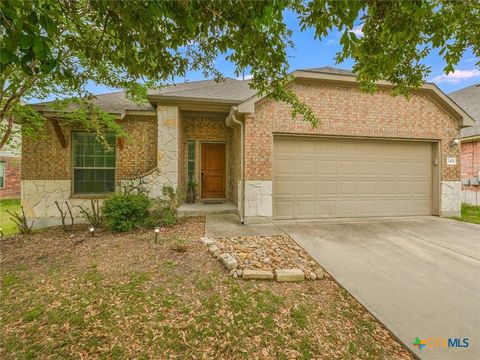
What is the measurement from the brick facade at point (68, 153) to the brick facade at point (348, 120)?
3.47 metres

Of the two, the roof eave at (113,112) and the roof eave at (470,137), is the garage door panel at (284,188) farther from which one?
the roof eave at (470,137)

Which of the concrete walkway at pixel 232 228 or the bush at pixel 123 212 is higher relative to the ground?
the bush at pixel 123 212

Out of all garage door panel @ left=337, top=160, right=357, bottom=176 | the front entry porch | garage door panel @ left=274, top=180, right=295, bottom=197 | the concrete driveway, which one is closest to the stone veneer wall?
garage door panel @ left=274, top=180, right=295, bottom=197

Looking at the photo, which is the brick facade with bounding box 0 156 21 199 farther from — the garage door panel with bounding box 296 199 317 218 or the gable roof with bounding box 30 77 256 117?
the garage door panel with bounding box 296 199 317 218

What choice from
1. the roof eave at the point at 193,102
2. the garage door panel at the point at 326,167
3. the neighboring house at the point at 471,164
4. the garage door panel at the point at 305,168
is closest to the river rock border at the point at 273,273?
the garage door panel at the point at 305,168

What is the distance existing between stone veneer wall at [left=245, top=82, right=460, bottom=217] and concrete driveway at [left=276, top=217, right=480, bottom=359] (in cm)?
180

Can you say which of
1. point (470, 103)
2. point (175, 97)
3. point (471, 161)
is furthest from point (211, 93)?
point (470, 103)

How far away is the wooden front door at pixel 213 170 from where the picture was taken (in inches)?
335

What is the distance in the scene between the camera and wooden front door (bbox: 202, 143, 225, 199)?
8.50 metres

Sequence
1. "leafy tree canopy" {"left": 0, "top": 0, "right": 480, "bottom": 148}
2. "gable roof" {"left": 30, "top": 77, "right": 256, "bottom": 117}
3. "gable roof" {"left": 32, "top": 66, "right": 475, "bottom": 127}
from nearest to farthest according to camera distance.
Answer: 1. "leafy tree canopy" {"left": 0, "top": 0, "right": 480, "bottom": 148}
2. "gable roof" {"left": 32, "top": 66, "right": 475, "bottom": 127}
3. "gable roof" {"left": 30, "top": 77, "right": 256, "bottom": 117}

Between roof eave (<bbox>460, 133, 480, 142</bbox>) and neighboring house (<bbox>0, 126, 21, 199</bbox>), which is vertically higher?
roof eave (<bbox>460, 133, 480, 142</bbox>)

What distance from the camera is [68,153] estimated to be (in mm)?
7000

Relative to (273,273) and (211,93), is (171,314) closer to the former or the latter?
(273,273)

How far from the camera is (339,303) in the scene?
2.85 metres
